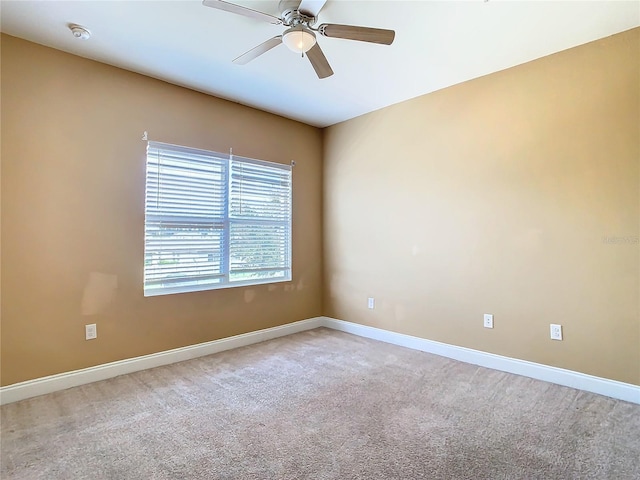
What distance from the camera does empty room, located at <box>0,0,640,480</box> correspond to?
1.98 m

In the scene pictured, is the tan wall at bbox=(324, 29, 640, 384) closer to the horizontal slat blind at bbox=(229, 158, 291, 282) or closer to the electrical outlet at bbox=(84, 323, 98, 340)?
the horizontal slat blind at bbox=(229, 158, 291, 282)

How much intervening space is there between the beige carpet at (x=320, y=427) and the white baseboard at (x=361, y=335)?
0.09 meters

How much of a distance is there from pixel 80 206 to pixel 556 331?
3.98m

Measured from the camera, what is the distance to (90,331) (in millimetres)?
2754

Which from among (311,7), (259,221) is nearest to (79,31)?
(311,7)

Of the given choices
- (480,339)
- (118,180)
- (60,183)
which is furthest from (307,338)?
(60,183)

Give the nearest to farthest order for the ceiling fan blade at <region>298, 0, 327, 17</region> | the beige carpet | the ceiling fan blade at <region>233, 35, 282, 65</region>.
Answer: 1. the beige carpet
2. the ceiling fan blade at <region>298, 0, 327, 17</region>
3. the ceiling fan blade at <region>233, 35, 282, 65</region>

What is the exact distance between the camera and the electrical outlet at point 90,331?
8.98 feet

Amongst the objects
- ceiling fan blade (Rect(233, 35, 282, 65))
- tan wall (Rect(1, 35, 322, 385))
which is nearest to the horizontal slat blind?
tan wall (Rect(1, 35, 322, 385))

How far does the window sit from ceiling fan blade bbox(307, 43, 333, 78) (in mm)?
1598

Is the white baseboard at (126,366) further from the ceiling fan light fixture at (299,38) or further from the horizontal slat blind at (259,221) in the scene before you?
the ceiling fan light fixture at (299,38)

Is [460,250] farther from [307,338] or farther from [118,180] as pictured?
[118,180]

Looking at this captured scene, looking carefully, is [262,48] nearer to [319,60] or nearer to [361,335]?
[319,60]

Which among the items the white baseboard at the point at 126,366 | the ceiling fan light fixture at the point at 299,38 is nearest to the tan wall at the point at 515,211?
the white baseboard at the point at 126,366
